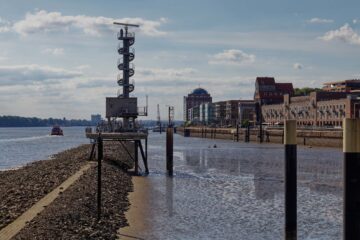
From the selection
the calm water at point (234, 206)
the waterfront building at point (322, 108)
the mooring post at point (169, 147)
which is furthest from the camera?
the waterfront building at point (322, 108)

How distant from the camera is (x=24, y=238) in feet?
56.3

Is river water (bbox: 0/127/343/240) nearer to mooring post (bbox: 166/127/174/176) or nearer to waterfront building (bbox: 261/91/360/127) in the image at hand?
mooring post (bbox: 166/127/174/176)

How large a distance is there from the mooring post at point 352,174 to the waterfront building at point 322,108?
12304 centimetres

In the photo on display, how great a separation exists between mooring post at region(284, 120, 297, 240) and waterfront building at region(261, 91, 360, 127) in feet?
386

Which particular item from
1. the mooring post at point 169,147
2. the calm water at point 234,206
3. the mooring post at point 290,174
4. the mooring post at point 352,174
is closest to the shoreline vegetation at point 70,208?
the calm water at point 234,206

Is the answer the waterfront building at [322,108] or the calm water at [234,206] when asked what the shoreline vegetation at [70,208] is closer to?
the calm water at [234,206]

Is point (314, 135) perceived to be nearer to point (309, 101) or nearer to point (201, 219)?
point (309, 101)

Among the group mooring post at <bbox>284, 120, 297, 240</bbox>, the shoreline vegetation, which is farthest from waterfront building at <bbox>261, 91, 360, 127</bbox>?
mooring post at <bbox>284, 120, 297, 240</bbox>

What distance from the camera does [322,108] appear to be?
164250 millimetres

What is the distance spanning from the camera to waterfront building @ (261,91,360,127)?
14275 cm

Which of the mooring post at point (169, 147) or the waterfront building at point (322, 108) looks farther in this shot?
the waterfront building at point (322, 108)

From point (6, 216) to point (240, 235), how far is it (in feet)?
29.4

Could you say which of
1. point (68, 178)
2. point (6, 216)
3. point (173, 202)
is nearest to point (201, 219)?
point (173, 202)

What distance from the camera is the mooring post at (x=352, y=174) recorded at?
1170 centimetres
